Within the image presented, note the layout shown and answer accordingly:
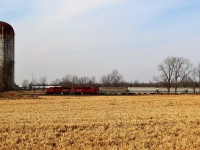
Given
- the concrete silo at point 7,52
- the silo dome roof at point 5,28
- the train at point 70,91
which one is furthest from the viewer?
the train at point 70,91

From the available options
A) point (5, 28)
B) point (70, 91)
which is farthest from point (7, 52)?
point (70, 91)

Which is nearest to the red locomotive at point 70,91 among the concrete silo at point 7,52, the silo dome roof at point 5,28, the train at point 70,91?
the train at point 70,91

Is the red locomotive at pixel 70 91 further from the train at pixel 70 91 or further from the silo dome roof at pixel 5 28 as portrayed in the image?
the silo dome roof at pixel 5 28

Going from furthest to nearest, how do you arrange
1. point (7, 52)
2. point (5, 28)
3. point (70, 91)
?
1. point (70, 91)
2. point (7, 52)
3. point (5, 28)

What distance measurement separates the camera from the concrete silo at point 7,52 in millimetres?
79625

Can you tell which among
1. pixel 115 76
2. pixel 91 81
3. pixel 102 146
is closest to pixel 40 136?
pixel 102 146

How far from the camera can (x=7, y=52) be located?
82.1 m

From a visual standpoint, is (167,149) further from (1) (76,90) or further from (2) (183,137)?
(1) (76,90)

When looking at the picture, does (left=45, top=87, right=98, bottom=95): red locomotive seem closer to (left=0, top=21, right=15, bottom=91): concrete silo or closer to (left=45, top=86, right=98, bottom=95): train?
(left=45, top=86, right=98, bottom=95): train

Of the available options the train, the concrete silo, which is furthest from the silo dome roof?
the train

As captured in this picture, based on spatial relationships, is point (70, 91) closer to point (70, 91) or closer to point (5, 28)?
point (70, 91)

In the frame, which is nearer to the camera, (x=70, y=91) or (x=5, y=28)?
(x=5, y=28)

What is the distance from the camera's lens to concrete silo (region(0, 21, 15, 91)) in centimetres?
7962

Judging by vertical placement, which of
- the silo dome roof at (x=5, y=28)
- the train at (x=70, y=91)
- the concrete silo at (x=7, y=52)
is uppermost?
the silo dome roof at (x=5, y=28)
